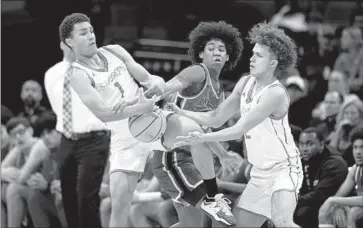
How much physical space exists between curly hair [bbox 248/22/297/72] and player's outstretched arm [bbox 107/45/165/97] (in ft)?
2.71

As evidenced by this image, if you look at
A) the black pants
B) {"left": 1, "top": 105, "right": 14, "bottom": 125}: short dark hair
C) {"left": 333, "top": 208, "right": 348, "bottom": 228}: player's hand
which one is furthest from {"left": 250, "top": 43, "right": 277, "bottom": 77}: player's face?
{"left": 1, "top": 105, "right": 14, "bottom": 125}: short dark hair

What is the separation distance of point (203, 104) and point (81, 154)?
5.79 ft

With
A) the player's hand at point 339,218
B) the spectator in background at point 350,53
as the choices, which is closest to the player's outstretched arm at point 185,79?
the player's hand at point 339,218

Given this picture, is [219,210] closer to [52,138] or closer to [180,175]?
[180,175]

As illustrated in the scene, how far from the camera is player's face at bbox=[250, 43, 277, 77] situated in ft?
23.2

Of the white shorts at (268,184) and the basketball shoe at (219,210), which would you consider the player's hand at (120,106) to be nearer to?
the basketball shoe at (219,210)

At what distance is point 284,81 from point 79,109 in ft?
10.4

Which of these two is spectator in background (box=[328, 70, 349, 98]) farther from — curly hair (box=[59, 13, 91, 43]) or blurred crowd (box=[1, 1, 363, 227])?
curly hair (box=[59, 13, 91, 43])

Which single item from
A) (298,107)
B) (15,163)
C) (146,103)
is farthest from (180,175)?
(298,107)

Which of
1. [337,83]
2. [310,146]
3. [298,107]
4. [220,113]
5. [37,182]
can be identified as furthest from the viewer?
[337,83]

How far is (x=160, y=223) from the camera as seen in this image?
29.7 feet

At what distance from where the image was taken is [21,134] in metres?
10.0

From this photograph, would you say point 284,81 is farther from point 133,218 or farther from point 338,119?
point 133,218

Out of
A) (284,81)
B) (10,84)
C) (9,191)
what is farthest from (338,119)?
(10,84)
